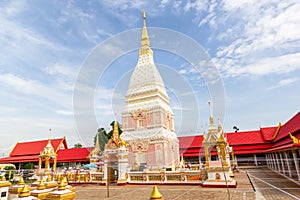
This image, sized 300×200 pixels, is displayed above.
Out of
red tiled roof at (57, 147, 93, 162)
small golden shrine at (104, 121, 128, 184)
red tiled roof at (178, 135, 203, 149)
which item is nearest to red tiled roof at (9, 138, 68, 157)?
red tiled roof at (57, 147, 93, 162)

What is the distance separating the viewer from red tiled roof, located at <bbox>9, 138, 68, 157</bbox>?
3127 cm

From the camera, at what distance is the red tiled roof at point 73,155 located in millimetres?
28972

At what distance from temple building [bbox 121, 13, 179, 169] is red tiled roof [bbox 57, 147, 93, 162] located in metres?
7.92

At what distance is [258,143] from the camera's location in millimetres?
27422

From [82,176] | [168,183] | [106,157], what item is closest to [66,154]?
[82,176]

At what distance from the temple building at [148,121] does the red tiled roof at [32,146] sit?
43.1 feet

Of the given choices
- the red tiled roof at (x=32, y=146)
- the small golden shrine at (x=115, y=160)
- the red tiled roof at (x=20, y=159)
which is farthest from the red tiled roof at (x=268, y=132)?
the red tiled roof at (x=20, y=159)

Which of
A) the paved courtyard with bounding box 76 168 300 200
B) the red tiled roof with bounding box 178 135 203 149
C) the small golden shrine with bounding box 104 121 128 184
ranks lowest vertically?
the paved courtyard with bounding box 76 168 300 200

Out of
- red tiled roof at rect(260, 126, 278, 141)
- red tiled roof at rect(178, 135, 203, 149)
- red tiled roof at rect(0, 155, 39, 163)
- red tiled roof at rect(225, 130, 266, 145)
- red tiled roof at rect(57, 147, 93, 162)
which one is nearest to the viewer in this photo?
red tiled roof at rect(260, 126, 278, 141)

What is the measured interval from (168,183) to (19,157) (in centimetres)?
2763

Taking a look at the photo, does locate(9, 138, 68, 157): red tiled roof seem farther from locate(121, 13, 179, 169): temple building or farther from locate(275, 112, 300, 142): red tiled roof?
locate(275, 112, 300, 142): red tiled roof

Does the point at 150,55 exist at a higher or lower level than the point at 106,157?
higher

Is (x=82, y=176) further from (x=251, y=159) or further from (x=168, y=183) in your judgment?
(x=251, y=159)

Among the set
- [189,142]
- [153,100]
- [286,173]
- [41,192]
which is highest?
[153,100]
